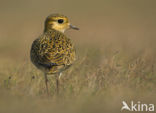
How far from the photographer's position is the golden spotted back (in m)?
7.49

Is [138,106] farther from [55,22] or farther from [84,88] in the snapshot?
[55,22]

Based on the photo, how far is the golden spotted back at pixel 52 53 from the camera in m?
7.49

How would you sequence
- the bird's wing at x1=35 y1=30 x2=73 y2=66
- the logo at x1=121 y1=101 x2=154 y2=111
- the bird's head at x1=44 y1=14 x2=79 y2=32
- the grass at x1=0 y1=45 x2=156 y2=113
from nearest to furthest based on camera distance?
the grass at x1=0 y1=45 x2=156 y2=113
the logo at x1=121 y1=101 x2=154 y2=111
the bird's wing at x1=35 y1=30 x2=73 y2=66
the bird's head at x1=44 y1=14 x2=79 y2=32

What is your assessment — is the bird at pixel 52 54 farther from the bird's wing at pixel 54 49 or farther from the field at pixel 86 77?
the field at pixel 86 77

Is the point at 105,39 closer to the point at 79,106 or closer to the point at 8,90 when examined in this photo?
the point at 8,90

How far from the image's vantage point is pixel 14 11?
25.5m

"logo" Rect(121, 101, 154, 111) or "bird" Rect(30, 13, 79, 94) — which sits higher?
"bird" Rect(30, 13, 79, 94)

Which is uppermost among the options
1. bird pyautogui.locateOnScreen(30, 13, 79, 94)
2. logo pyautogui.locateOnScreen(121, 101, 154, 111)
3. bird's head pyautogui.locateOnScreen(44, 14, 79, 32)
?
bird's head pyautogui.locateOnScreen(44, 14, 79, 32)

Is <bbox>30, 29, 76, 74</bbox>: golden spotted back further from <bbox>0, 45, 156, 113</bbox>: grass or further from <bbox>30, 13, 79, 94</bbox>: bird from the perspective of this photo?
<bbox>0, 45, 156, 113</bbox>: grass

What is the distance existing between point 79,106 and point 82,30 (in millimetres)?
14109

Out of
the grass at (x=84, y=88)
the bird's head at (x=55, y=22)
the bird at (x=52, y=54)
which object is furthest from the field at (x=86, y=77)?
the bird's head at (x=55, y=22)

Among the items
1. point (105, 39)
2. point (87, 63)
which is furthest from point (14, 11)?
point (87, 63)

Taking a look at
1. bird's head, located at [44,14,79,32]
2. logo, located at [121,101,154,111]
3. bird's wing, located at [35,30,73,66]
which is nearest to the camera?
logo, located at [121,101,154,111]

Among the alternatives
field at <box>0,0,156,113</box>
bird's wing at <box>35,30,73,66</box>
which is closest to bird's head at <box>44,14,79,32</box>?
bird's wing at <box>35,30,73,66</box>
